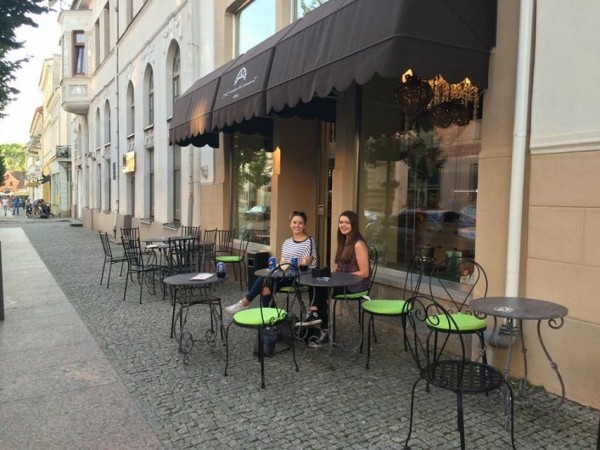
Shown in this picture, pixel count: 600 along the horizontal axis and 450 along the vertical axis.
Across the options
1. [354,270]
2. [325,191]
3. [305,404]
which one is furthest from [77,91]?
[305,404]

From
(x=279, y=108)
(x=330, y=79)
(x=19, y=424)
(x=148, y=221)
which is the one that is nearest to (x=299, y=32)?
(x=279, y=108)

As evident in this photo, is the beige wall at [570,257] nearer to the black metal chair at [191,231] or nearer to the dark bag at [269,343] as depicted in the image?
the dark bag at [269,343]

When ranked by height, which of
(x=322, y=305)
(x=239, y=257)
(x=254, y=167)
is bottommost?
(x=322, y=305)

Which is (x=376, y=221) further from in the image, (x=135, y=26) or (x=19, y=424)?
(x=135, y=26)

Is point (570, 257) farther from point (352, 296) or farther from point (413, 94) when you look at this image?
point (413, 94)

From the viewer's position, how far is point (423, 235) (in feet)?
18.8

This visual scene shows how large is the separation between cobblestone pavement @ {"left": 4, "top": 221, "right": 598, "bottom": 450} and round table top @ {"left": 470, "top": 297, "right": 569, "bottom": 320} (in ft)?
2.55

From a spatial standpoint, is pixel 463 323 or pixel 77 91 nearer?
pixel 463 323

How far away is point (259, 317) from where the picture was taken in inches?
163

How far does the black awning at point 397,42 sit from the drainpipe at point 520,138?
0.33 metres

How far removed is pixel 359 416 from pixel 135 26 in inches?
598

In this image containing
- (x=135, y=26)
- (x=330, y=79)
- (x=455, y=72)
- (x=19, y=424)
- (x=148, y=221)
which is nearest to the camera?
(x=19, y=424)

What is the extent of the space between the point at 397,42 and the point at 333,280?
2125 mm

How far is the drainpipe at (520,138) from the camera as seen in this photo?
12.6 feet
